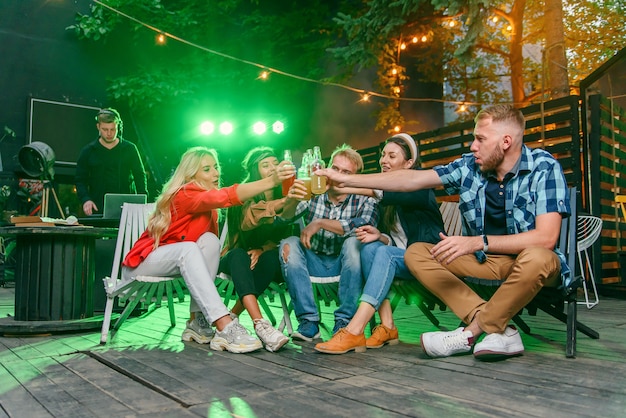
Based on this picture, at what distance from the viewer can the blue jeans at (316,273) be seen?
290 centimetres

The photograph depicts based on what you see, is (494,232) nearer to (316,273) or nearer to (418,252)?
(418,252)

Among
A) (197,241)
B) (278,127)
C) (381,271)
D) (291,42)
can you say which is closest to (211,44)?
(291,42)

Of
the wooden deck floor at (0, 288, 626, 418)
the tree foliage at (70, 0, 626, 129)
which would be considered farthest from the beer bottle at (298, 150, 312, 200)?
the tree foliage at (70, 0, 626, 129)

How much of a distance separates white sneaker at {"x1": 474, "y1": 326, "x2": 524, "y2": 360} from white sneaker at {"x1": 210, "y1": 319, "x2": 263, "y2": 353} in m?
1.09

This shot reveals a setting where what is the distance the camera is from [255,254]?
315cm

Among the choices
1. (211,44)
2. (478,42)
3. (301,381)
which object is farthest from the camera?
(211,44)

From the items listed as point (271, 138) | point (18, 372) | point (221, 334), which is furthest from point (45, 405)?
point (271, 138)

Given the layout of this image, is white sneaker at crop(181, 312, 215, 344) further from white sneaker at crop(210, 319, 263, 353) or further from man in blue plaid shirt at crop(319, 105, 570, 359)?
man in blue plaid shirt at crop(319, 105, 570, 359)

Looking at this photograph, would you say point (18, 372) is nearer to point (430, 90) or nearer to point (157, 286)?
point (157, 286)

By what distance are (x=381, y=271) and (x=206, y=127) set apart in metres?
7.90

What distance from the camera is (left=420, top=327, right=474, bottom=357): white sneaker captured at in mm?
2479

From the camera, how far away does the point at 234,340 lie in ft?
8.89

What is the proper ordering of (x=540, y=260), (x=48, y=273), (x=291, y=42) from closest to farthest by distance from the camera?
(x=540, y=260) < (x=48, y=273) < (x=291, y=42)

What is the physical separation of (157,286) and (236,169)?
24.2 ft
